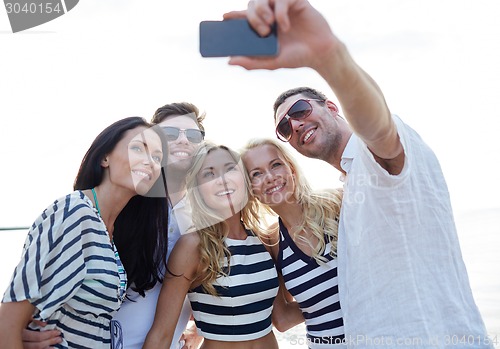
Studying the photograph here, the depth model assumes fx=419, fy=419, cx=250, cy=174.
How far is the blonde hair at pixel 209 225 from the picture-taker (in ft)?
9.11

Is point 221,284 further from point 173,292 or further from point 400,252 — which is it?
point 400,252

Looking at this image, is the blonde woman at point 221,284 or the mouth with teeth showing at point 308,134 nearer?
the blonde woman at point 221,284

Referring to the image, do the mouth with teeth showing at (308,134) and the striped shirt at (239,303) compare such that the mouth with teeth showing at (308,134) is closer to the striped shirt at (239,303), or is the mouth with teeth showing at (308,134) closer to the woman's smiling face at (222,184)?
the woman's smiling face at (222,184)

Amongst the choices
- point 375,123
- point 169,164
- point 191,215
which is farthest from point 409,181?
point 169,164

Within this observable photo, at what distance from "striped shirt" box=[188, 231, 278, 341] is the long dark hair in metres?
A: 0.37

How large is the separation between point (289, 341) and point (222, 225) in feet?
14.0

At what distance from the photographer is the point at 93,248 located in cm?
218

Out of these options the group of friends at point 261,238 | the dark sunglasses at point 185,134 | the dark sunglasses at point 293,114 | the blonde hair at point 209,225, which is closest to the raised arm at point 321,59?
the group of friends at point 261,238

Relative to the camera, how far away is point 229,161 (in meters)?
3.17

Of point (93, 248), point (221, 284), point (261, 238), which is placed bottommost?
point (221, 284)

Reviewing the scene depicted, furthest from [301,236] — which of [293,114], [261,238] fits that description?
[293,114]

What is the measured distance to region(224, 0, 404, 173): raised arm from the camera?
1034 millimetres

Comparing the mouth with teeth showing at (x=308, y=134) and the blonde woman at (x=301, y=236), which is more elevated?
the mouth with teeth showing at (x=308, y=134)

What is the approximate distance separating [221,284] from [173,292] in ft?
1.09
